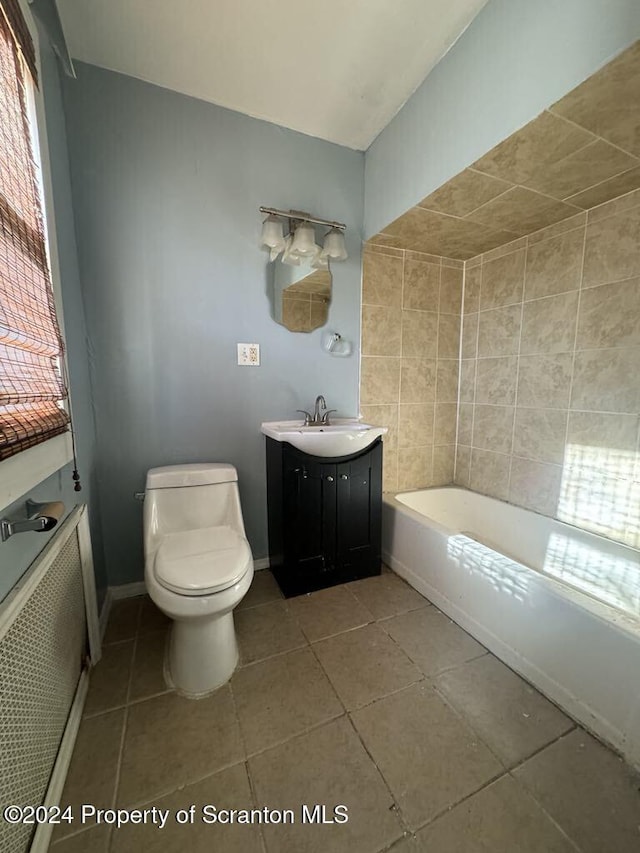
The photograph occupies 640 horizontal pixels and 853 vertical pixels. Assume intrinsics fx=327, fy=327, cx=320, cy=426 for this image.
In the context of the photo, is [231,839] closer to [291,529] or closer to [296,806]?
[296,806]

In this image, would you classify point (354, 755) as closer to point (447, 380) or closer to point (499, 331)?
point (447, 380)

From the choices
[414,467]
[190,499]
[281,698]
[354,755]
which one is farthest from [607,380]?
[190,499]

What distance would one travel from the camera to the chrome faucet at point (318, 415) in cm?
182

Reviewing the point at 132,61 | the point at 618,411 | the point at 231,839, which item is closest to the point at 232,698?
the point at 231,839

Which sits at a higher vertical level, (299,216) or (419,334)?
(299,216)

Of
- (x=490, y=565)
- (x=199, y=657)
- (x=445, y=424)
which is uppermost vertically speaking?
(x=445, y=424)

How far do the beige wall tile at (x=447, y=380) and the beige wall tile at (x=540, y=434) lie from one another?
46 cm

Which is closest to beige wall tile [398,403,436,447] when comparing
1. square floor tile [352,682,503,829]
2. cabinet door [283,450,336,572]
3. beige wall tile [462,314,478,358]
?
beige wall tile [462,314,478,358]

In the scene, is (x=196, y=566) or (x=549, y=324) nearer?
(x=196, y=566)

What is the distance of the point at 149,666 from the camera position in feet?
4.09

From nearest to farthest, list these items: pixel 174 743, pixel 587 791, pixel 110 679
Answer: pixel 587 791
pixel 174 743
pixel 110 679

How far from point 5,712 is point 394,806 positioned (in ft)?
3.04

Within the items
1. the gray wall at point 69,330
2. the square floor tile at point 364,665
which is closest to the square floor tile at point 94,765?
the gray wall at point 69,330

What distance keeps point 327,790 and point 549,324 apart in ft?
6.87
